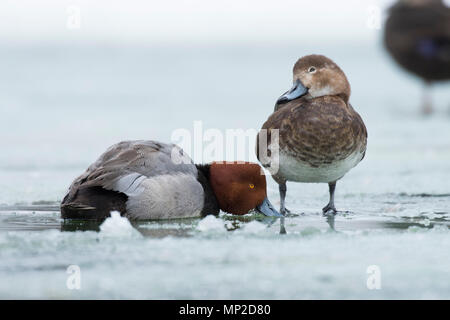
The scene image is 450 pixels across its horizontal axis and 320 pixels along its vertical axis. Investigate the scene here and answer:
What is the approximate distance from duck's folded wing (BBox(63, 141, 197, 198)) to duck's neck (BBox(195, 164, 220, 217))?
76mm

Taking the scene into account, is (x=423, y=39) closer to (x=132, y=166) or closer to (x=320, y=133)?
(x=320, y=133)

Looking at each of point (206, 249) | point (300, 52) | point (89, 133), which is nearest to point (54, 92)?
point (89, 133)

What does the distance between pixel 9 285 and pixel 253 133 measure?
6381 millimetres

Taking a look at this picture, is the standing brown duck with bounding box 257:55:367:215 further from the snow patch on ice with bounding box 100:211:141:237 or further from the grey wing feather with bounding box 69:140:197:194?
the snow patch on ice with bounding box 100:211:141:237

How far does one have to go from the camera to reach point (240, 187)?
552 centimetres

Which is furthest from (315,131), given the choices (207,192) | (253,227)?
(253,227)

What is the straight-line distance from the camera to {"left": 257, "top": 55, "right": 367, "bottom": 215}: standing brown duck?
558 centimetres

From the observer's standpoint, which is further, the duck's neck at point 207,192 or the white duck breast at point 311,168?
the white duck breast at point 311,168

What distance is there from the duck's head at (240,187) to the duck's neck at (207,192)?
3 cm

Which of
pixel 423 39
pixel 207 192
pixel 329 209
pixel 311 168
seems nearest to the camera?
pixel 207 192

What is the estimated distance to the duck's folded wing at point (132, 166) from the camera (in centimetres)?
515

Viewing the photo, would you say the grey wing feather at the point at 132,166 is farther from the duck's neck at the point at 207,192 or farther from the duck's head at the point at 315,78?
the duck's head at the point at 315,78

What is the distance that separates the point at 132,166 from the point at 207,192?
550 mm

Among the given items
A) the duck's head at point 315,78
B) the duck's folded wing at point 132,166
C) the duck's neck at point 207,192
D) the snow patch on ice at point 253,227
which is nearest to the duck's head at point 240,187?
the duck's neck at point 207,192
